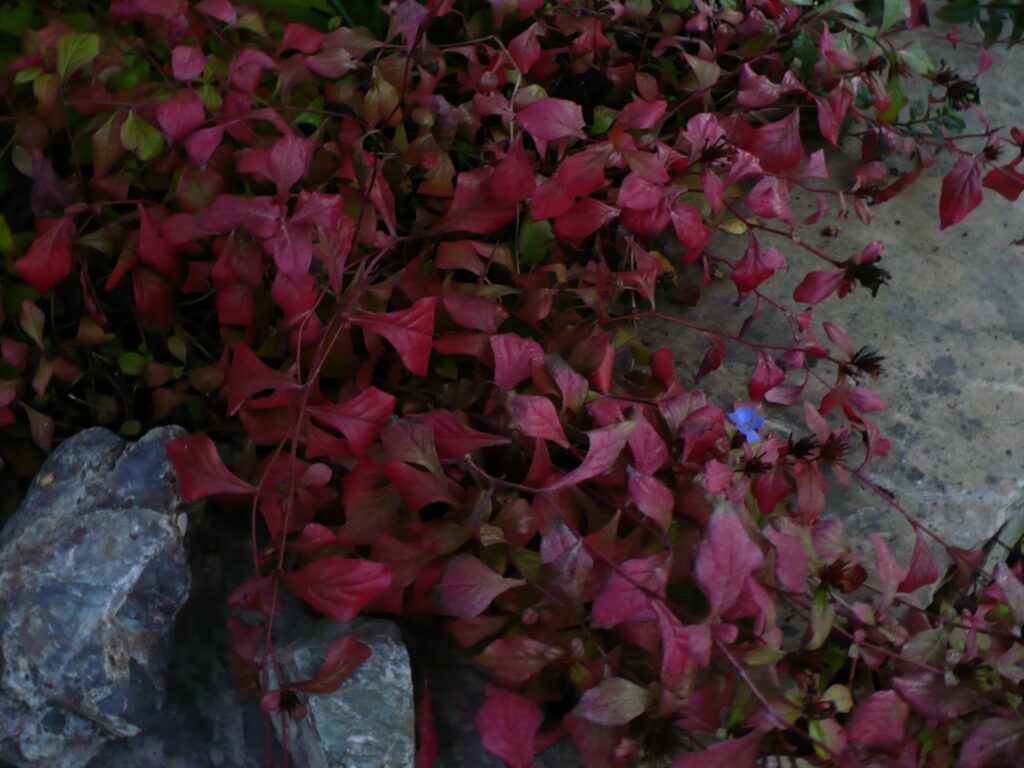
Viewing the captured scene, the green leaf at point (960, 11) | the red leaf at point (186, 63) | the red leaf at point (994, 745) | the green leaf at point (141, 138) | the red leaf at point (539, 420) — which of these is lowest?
the red leaf at point (994, 745)

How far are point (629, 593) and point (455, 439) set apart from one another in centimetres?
28

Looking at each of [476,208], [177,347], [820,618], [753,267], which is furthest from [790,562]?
[177,347]

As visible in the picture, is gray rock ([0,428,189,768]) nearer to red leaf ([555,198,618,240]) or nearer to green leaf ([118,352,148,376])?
green leaf ([118,352,148,376])

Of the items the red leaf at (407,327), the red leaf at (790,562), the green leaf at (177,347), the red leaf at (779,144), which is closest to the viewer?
the red leaf at (790,562)

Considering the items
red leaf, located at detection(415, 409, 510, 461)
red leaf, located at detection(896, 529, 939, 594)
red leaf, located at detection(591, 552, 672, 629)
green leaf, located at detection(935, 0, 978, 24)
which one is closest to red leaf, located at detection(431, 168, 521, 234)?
red leaf, located at detection(415, 409, 510, 461)

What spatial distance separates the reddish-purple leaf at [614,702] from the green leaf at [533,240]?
A: 61cm

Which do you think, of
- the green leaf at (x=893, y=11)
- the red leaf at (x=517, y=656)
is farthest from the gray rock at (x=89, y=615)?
the green leaf at (x=893, y=11)

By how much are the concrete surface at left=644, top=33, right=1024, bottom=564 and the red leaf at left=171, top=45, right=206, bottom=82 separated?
765 mm

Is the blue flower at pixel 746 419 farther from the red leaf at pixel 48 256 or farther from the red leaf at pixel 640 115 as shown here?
the red leaf at pixel 48 256

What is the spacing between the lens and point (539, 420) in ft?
3.76

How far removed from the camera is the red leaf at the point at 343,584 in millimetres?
1054

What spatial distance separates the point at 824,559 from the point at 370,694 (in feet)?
1.77

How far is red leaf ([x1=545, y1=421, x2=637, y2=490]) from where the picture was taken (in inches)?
43.9

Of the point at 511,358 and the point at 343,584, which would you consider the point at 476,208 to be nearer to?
the point at 511,358
